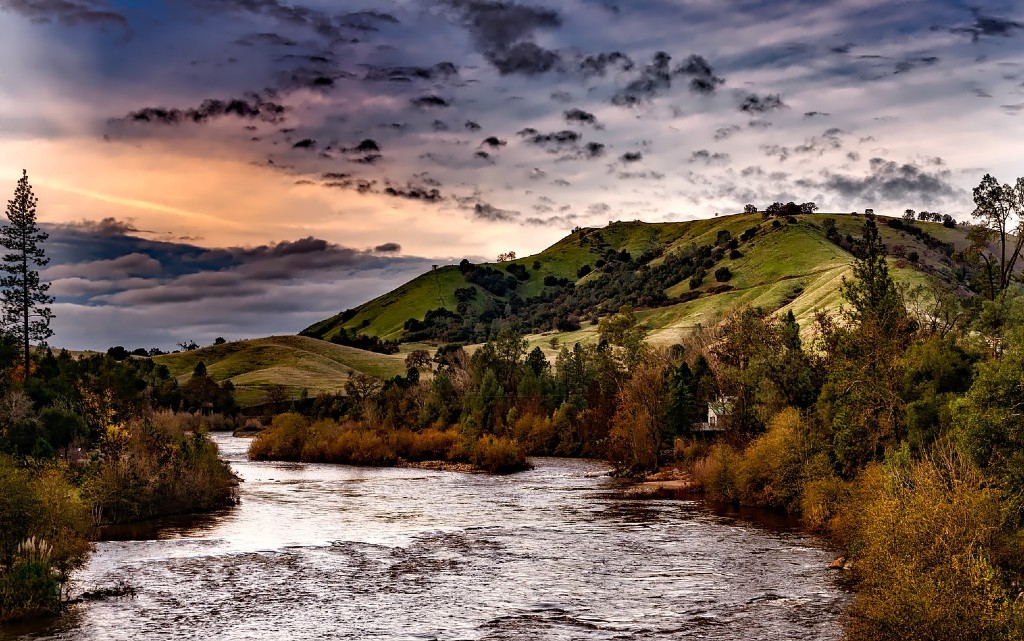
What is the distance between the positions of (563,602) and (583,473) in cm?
5718

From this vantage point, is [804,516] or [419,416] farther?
[419,416]

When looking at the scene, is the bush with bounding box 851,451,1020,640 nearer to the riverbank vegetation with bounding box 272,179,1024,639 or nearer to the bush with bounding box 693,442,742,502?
the riverbank vegetation with bounding box 272,179,1024,639

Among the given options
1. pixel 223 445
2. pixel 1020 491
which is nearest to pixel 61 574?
pixel 1020 491

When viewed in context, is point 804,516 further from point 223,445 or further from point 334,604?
point 223,445

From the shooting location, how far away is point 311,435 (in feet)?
379

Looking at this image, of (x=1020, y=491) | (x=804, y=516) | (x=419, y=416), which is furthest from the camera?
(x=419, y=416)

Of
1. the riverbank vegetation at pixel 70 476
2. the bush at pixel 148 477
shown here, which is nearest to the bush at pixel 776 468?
the bush at pixel 148 477

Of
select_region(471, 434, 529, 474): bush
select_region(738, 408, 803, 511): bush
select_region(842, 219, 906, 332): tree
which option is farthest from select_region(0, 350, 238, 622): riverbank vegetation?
select_region(842, 219, 906, 332): tree

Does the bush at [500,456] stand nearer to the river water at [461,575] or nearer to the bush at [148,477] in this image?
the river water at [461,575]

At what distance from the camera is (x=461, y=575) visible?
4128 cm

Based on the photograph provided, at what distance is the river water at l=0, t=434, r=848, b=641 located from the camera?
3198 centimetres

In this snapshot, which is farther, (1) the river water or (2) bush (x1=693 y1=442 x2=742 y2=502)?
(2) bush (x1=693 y1=442 x2=742 y2=502)

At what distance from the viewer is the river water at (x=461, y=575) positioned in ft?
105

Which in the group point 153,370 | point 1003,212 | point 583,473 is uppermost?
point 1003,212
